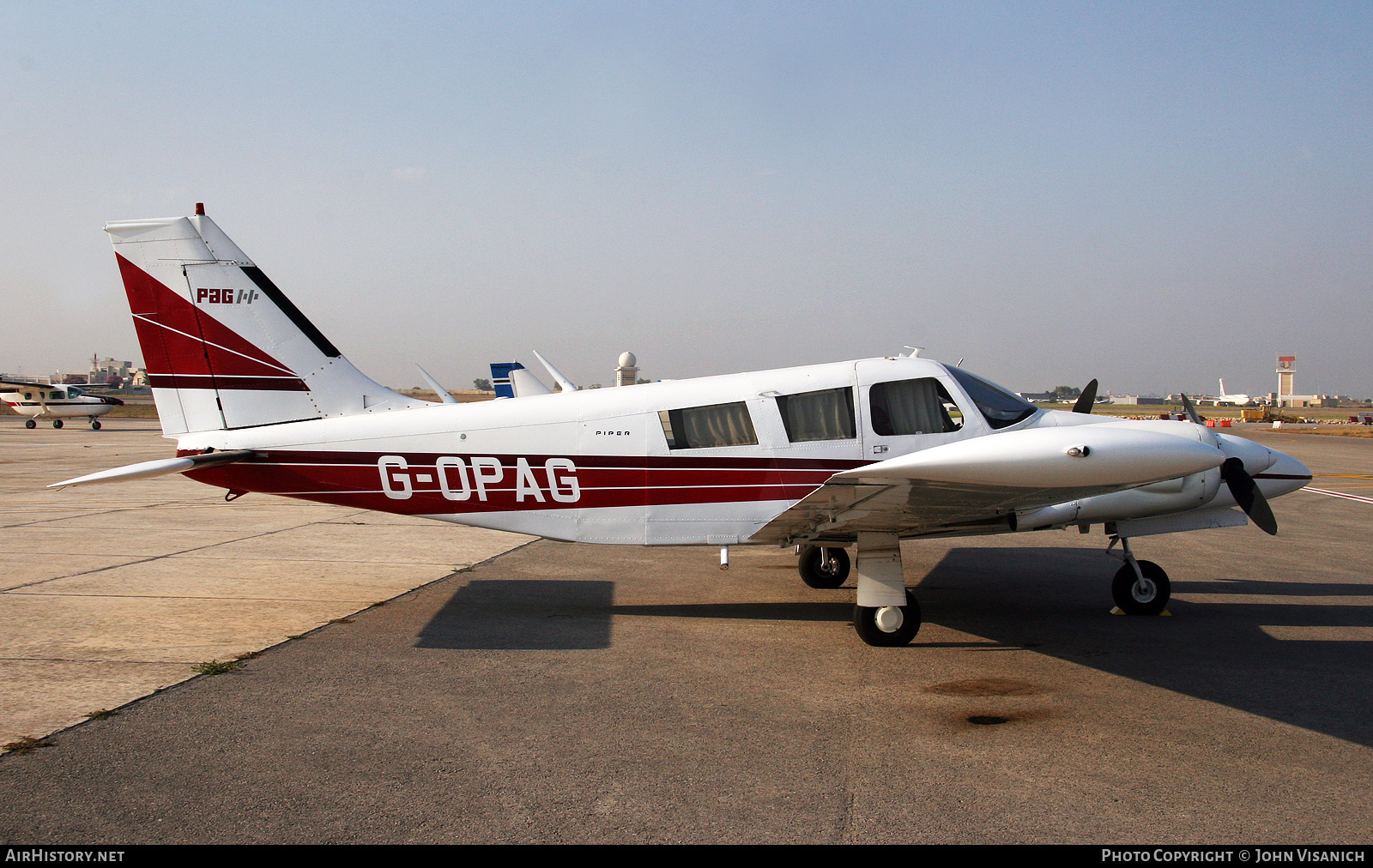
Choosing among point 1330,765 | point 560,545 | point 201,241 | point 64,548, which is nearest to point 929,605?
point 1330,765

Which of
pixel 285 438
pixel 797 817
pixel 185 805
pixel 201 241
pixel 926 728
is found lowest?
pixel 926 728

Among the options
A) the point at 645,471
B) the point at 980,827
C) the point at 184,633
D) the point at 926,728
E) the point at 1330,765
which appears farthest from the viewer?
the point at 645,471

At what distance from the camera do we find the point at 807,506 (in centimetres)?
630

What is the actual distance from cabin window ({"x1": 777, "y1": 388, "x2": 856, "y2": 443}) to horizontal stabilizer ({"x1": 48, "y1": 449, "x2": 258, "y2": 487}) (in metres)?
5.03

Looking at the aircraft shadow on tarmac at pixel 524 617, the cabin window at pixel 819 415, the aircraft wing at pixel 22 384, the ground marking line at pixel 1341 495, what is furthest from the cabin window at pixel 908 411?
the aircraft wing at pixel 22 384

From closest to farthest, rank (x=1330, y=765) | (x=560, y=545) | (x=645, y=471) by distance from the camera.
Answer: (x=1330, y=765), (x=645, y=471), (x=560, y=545)

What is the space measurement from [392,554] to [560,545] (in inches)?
93.9

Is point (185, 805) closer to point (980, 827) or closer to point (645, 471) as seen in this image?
point (980, 827)

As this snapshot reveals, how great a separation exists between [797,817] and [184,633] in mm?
5720

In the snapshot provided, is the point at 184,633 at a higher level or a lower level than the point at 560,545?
higher

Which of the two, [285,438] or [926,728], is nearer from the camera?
[926,728]

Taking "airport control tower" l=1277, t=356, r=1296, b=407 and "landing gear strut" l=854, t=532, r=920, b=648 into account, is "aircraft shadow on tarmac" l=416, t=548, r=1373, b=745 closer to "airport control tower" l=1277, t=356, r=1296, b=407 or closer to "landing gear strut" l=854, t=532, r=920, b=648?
"landing gear strut" l=854, t=532, r=920, b=648

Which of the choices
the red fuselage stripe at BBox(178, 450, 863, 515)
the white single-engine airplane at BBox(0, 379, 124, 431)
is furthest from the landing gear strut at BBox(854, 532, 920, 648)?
the white single-engine airplane at BBox(0, 379, 124, 431)

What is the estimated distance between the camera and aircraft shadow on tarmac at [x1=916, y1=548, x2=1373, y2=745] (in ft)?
18.8
